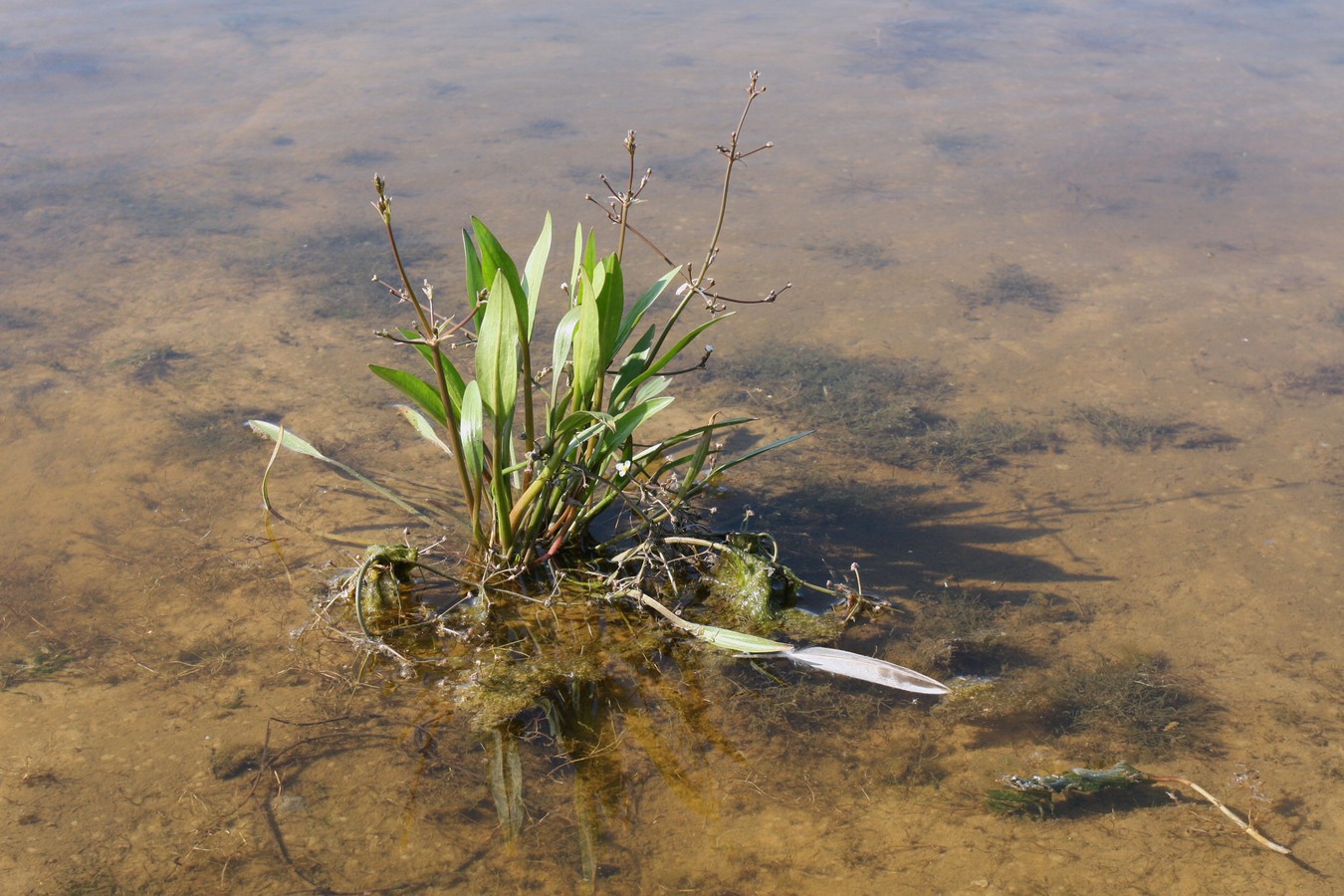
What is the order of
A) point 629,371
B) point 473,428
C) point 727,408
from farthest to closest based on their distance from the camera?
point 727,408 → point 629,371 → point 473,428

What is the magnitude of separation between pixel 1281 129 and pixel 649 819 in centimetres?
739

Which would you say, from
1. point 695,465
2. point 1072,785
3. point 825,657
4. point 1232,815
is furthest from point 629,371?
point 1232,815

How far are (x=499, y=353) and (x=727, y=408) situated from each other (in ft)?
5.35

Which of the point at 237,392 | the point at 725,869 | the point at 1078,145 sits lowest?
the point at 725,869

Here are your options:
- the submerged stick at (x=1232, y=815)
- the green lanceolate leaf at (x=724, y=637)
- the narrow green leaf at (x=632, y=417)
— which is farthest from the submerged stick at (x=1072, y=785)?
the narrow green leaf at (x=632, y=417)

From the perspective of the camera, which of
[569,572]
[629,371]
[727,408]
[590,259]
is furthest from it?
[727,408]

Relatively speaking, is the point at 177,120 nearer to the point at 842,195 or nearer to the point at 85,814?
the point at 842,195

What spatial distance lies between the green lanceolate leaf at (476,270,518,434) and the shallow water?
78 cm

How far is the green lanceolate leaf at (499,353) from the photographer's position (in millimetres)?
2654

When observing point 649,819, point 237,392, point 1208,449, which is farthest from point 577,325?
point 1208,449

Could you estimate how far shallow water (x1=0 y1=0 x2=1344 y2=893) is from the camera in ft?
7.97

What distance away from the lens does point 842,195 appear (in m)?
6.34

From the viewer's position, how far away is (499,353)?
274 centimetres

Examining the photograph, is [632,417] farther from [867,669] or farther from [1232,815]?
[1232,815]
